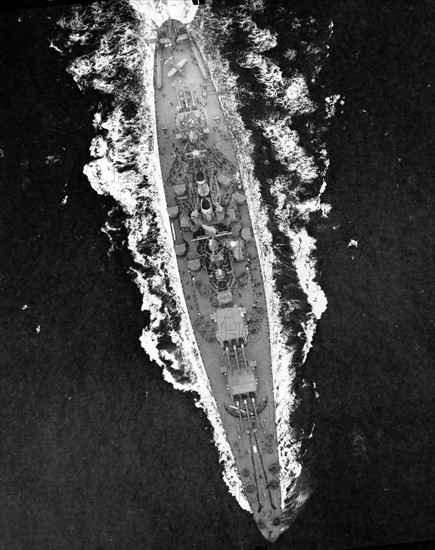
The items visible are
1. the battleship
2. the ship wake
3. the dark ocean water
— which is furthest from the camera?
the ship wake

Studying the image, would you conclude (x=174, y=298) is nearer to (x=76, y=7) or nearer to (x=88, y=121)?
(x=88, y=121)

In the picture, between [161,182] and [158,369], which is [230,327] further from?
[161,182]

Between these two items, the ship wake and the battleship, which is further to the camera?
the ship wake

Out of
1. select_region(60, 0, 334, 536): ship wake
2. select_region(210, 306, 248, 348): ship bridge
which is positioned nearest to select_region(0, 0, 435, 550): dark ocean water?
select_region(60, 0, 334, 536): ship wake

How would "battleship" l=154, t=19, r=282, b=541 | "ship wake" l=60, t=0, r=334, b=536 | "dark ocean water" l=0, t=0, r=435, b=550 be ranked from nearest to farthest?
"dark ocean water" l=0, t=0, r=435, b=550, "battleship" l=154, t=19, r=282, b=541, "ship wake" l=60, t=0, r=334, b=536

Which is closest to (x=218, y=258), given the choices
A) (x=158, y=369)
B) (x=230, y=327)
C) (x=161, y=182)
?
(x=230, y=327)

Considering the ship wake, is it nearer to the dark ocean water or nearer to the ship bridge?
the dark ocean water

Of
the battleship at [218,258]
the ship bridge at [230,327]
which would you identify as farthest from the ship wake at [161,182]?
the ship bridge at [230,327]

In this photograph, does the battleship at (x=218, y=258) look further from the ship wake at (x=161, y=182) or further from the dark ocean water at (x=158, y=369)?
the dark ocean water at (x=158, y=369)
